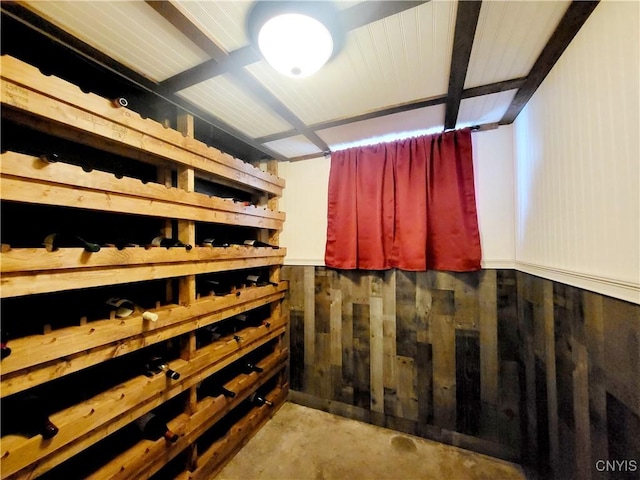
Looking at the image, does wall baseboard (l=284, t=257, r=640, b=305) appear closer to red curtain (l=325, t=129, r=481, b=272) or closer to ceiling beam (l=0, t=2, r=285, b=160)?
red curtain (l=325, t=129, r=481, b=272)

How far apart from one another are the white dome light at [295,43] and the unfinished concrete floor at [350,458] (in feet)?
7.61

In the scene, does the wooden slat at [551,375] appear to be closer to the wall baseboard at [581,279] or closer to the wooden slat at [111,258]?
the wall baseboard at [581,279]

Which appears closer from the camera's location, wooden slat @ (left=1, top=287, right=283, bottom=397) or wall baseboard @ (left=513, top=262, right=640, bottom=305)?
wall baseboard @ (left=513, top=262, right=640, bottom=305)

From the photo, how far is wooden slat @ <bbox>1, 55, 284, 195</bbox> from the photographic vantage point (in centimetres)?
85

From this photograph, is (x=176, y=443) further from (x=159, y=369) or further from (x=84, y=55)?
(x=84, y=55)

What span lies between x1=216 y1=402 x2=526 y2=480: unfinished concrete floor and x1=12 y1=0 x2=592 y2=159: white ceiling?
234cm

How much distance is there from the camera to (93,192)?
1044mm

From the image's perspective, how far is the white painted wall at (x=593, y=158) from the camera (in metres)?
0.74

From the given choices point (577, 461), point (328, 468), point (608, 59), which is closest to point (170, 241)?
point (328, 468)

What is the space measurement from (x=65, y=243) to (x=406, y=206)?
2.02 metres

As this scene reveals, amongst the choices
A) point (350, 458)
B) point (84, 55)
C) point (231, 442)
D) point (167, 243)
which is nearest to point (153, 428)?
point (231, 442)

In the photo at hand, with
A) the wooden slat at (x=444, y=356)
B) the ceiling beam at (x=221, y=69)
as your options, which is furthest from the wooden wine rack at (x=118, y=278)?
the wooden slat at (x=444, y=356)

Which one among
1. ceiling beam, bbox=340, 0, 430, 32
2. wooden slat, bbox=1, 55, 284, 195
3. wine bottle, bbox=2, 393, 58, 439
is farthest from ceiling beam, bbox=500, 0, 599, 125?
wine bottle, bbox=2, 393, 58, 439

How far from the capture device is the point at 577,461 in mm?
1000
